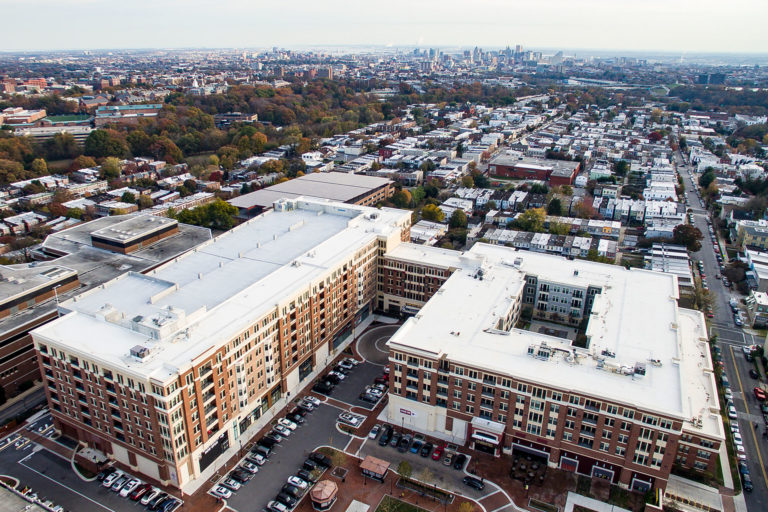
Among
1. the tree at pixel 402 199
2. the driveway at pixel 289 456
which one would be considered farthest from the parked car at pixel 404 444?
the tree at pixel 402 199

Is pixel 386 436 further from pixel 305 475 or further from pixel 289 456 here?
pixel 289 456

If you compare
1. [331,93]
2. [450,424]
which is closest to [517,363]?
[450,424]

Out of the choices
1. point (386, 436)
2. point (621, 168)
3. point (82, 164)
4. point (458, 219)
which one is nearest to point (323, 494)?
point (386, 436)

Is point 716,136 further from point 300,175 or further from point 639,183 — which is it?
point 300,175

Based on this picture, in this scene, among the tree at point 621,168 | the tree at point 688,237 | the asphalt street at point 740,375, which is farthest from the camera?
the tree at point 621,168

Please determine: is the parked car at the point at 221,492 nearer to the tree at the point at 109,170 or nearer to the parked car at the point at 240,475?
the parked car at the point at 240,475

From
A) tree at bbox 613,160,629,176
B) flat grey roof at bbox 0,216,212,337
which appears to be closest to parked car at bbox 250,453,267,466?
flat grey roof at bbox 0,216,212,337
